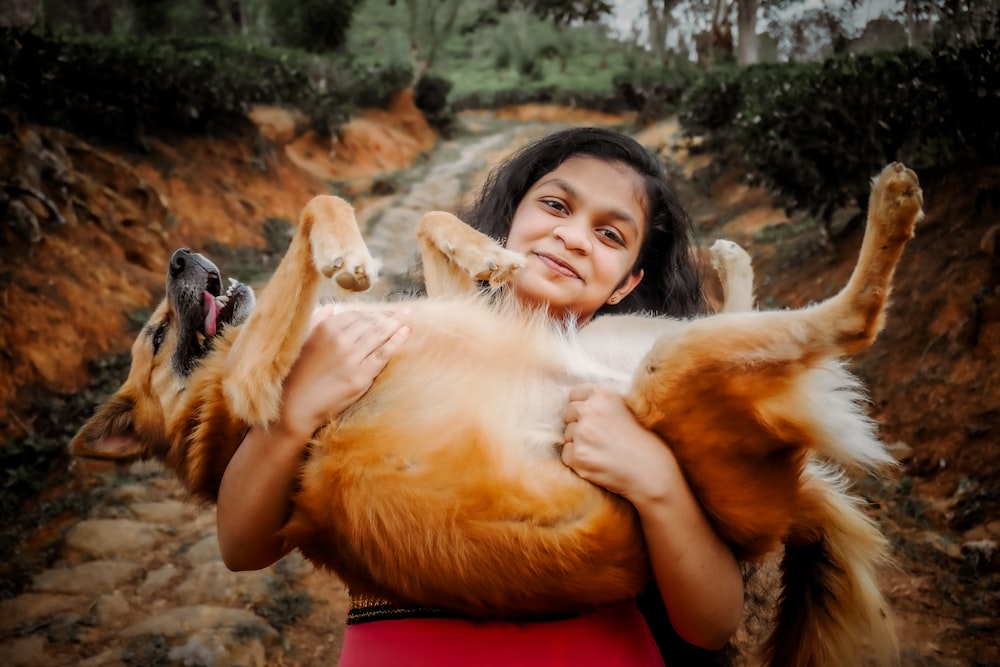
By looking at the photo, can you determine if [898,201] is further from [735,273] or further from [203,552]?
[203,552]

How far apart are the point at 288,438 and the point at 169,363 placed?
0.93 metres

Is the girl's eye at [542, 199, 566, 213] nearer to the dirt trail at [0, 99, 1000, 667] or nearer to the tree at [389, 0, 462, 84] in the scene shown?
the dirt trail at [0, 99, 1000, 667]

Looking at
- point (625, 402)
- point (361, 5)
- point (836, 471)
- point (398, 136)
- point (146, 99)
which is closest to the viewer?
point (625, 402)

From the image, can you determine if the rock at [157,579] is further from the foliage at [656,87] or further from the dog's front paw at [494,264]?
the foliage at [656,87]

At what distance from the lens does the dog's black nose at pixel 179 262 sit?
217 cm

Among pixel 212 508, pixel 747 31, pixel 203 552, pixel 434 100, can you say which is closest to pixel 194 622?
pixel 203 552

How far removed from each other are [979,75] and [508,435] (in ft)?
12.8

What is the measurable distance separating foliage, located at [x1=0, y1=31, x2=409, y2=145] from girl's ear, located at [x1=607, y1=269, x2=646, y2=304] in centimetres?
558

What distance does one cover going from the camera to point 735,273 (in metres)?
2.43

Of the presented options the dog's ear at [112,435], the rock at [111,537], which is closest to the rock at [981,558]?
the dog's ear at [112,435]

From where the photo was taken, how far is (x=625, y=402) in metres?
1.67

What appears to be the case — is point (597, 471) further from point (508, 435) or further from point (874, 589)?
point (874, 589)

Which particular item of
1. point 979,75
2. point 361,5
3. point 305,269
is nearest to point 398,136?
point 361,5

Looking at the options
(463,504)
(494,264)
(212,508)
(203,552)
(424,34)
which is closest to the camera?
(463,504)
